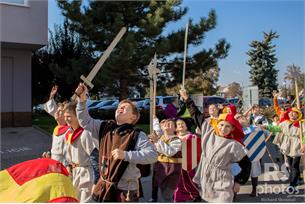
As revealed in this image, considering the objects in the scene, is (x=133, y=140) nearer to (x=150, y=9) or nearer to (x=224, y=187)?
(x=224, y=187)

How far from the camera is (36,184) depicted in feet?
6.16

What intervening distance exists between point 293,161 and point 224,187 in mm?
3665

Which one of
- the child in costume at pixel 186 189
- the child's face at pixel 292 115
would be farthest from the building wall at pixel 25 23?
the child's face at pixel 292 115

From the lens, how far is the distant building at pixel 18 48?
13680 millimetres

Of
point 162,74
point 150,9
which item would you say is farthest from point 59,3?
point 162,74

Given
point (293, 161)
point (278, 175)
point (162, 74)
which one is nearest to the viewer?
point (293, 161)

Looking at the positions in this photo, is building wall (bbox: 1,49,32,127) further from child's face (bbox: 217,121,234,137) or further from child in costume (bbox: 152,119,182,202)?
child's face (bbox: 217,121,234,137)

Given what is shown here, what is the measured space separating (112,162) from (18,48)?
1242 cm

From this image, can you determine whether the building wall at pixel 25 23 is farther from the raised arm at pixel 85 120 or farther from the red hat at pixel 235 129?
the red hat at pixel 235 129

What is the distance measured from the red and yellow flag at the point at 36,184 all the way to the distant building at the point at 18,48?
39.7 feet

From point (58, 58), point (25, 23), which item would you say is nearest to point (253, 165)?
point (25, 23)

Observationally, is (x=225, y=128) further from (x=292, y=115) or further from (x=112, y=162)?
(x=292, y=115)

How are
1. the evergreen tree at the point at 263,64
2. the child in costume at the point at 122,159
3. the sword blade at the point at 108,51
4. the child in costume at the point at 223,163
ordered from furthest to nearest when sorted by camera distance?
the evergreen tree at the point at 263,64
the child in costume at the point at 223,163
the child in costume at the point at 122,159
the sword blade at the point at 108,51

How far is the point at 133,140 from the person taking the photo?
348cm
